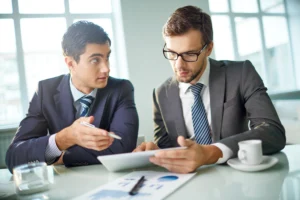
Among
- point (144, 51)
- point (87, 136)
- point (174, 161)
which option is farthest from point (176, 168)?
point (144, 51)

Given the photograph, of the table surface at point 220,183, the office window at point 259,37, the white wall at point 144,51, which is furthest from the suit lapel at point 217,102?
the office window at point 259,37

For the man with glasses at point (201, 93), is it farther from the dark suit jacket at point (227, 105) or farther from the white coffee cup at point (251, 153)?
the white coffee cup at point (251, 153)

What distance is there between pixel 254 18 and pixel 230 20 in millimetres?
700

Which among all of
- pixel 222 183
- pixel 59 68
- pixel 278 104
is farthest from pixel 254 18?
pixel 222 183

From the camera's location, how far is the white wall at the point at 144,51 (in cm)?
423

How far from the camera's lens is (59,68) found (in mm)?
→ 4363

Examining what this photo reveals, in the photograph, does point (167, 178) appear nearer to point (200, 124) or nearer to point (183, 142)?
point (183, 142)

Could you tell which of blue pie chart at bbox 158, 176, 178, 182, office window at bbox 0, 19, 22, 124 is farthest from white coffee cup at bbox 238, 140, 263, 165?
office window at bbox 0, 19, 22, 124

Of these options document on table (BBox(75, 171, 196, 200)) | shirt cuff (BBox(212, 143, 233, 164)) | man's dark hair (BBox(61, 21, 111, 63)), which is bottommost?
document on table (BBox(75, 171, 196, 200))

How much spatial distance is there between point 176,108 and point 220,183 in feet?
2.63

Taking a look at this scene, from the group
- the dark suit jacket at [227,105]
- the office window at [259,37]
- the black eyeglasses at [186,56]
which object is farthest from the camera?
the office window at [259,37]

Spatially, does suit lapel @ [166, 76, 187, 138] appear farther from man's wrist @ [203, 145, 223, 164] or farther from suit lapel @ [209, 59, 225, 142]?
man's wrist @ [203, 145, 223, 164]

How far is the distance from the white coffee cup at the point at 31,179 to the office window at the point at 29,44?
331cm

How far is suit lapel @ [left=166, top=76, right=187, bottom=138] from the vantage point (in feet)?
5.35
